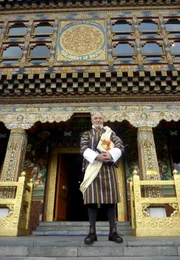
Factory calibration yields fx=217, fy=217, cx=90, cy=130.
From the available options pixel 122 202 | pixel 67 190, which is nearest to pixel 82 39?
pixel 67 190

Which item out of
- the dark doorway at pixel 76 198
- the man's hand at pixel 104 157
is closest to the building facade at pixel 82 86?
the dark doorway at pixel 76 198

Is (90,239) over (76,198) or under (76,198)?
under

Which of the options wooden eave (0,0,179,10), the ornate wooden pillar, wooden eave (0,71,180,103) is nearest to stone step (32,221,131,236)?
the ornate wooden pillar

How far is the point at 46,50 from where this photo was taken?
8695 mm

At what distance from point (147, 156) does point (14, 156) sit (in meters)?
3.96

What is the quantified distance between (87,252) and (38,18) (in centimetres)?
957

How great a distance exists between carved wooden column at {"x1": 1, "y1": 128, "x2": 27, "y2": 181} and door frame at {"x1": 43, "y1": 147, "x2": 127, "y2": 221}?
68.9 inches

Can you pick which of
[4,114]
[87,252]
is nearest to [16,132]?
[4,114]

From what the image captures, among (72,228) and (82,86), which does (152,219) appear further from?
(82,86)

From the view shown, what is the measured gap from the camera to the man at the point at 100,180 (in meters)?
3.11

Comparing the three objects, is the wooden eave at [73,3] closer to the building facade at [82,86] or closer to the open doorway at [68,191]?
the building facade at [82,86]

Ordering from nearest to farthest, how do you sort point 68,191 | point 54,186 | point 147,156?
1. point 147,156
2. point 54,186
3. point 68,191

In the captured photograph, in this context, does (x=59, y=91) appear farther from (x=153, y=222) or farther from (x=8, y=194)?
(x=153, y=222)

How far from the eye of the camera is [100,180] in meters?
3.24
